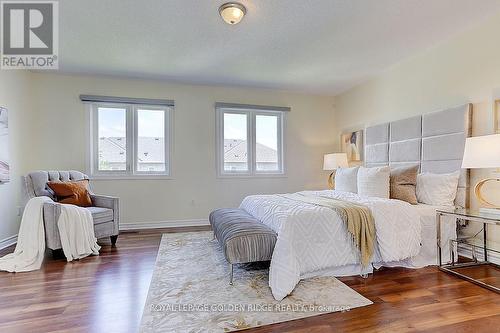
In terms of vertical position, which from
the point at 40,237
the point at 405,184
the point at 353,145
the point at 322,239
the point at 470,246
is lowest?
the point at 470,246

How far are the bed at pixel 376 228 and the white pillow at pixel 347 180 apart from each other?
0.50m

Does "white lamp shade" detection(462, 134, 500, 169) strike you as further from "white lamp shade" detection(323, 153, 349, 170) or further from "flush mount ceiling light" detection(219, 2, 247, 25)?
"flush mount ceiling light" detection(219, 2, 247, 25)

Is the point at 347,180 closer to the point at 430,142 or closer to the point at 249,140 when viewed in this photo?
the point at 430,142

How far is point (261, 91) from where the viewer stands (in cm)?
527

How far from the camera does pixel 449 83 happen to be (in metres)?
3.28

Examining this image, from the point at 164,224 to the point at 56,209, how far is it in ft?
6.39

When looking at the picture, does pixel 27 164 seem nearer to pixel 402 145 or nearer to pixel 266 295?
pixel 266 295

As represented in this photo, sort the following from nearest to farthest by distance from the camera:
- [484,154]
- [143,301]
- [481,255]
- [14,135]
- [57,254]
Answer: [143,301] < [484,154] < [481,255] < [57,254] < [14,135]

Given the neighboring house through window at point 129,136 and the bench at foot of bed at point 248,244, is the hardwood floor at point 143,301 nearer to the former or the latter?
the bench at foot of bed at point 248,244

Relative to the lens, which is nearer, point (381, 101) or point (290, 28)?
point (290, 28)

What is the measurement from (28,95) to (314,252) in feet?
15.3

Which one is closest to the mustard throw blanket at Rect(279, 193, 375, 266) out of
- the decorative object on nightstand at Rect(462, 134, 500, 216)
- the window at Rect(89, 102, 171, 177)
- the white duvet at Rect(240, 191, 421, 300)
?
the white duvet at Rect(240, 191, 421, 300)

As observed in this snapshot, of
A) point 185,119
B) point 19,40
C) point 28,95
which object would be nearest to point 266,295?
point 185,119

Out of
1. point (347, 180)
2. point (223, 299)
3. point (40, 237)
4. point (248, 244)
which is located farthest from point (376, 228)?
point (40, 237)
